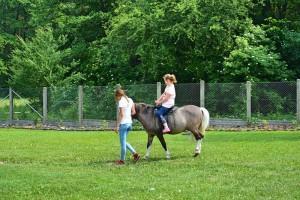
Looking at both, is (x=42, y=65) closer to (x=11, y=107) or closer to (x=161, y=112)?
(x=11, y=107)

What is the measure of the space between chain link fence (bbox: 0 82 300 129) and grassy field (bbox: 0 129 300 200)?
9.50 meters

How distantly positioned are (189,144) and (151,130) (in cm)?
435

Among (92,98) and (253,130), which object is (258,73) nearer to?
(253,130)

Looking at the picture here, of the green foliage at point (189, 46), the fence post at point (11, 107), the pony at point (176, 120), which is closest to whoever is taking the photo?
the pony at point (176, 120)

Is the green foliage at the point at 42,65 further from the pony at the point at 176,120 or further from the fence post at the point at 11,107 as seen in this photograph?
the pony at the point at 176,120

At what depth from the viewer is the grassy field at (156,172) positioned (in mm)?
11195

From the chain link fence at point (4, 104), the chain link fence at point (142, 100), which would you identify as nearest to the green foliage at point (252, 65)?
the chain link fence at point (142, 100)

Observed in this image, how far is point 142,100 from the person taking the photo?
112 ft

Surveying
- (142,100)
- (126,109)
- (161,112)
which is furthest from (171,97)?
(142,100)

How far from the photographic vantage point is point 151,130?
57.4 feet

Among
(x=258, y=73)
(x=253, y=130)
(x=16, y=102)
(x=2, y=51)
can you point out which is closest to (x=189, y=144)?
(x=253, y=130)

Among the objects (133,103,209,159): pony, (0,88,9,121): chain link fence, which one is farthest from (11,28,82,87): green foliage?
(133,103,209,159): pony

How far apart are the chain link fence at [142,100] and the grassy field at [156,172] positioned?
9498mm

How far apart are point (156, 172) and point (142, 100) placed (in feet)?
66.7
